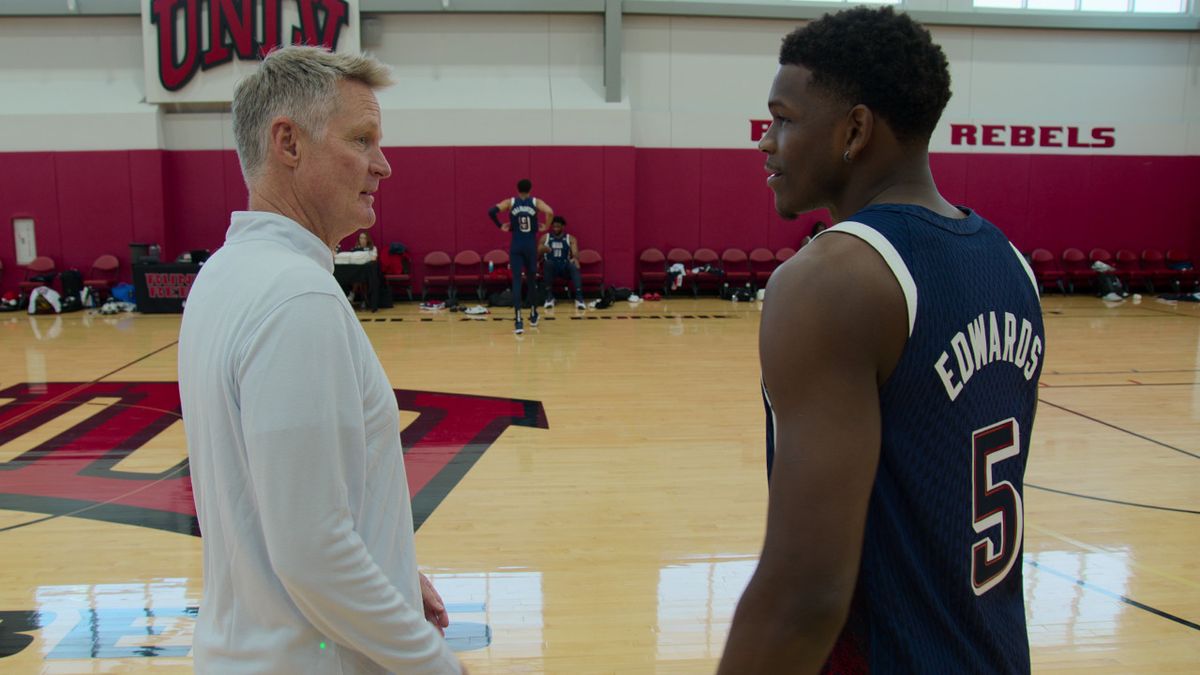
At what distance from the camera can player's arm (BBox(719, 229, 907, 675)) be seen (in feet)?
2.95

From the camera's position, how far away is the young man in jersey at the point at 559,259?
1195 cm

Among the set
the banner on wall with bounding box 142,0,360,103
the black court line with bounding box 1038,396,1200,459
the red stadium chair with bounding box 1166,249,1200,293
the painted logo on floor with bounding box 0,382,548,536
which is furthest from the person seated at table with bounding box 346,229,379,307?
the red stadium chair with bounding box 1166,249,1200,293

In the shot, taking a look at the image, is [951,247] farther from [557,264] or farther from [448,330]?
[557,264]

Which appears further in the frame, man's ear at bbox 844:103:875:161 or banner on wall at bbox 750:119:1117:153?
banner on wall at bbox 750:119:1117:153

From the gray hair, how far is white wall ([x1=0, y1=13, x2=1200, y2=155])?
38.3 ft

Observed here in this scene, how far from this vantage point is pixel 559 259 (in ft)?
39.6

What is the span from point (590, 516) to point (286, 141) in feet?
10.0

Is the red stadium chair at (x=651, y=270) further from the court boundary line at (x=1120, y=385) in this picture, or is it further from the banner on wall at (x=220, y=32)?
the court boundary line at (x=1120, y=385)

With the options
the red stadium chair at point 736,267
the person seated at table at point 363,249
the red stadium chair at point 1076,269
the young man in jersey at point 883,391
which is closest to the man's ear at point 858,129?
the young man in jersey at point 883,391

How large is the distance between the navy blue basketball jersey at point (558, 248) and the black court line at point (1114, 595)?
29.7ft

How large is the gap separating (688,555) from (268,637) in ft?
8.61

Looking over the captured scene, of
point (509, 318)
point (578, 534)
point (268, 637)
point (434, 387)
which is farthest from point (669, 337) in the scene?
point (268, 637)

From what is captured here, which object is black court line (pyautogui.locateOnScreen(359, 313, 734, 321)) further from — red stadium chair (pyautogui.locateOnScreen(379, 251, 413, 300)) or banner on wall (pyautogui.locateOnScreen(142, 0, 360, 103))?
banner on wall (pyautogui.locateOnScreen(142, 0, 360, 103))

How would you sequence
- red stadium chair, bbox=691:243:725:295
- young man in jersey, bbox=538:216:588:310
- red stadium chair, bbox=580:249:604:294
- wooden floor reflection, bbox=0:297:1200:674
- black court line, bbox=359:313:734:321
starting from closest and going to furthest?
1. wooden floor reflection, bbox=0:297:1200:674
2. black court line, bbox=359:313:734:321
3. young man in jersey, bbox=538:216:588:310
4. red stadium chair, bbox=580:249:604:294
5. red stadium chair, bbox=691:243:725:295
